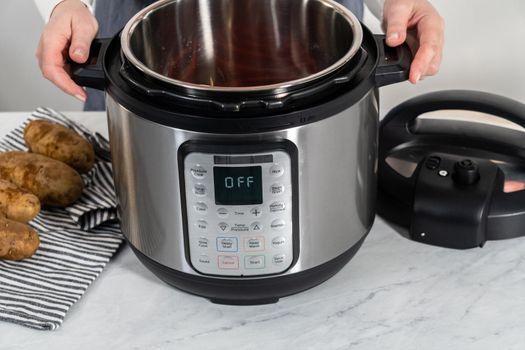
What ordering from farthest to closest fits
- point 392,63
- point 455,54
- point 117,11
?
point 455,54
point 117,11
point 392,63

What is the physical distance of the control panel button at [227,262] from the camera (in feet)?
3.31

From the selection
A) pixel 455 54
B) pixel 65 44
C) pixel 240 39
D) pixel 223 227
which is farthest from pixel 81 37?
pixel 455 54

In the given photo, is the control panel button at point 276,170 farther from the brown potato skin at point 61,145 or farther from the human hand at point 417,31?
the brown potato skin at point 61,145

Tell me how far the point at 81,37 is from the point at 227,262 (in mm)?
352

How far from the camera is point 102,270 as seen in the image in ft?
3.91

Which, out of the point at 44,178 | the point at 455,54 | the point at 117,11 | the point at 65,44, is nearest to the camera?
the point at 65,44

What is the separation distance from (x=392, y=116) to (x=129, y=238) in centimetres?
45

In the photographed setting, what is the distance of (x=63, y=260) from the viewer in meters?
1.20

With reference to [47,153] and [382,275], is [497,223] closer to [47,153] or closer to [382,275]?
[382,275]

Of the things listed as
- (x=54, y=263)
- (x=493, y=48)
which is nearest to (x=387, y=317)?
(x=54, y=263)

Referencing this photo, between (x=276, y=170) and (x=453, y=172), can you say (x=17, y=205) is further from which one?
(x=453, y=172)

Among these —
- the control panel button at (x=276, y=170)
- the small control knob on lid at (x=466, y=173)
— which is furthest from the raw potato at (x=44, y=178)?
the small control knob on lid at (x=466, y=173)

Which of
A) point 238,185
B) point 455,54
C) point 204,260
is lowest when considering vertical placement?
point 455,54

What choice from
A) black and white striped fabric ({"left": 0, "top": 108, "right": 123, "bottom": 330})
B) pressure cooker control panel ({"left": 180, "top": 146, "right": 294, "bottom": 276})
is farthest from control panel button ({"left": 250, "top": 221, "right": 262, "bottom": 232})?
black and white striped fabric ({"left": 0, "top": 108, "right": 123, "bottom": 330})
